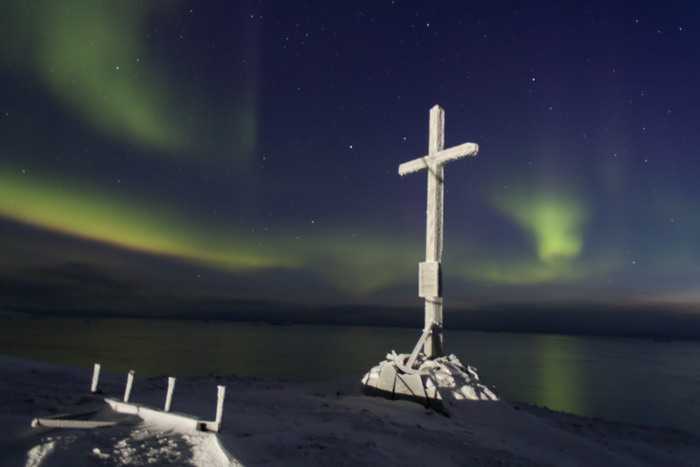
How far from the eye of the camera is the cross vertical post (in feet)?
40.3

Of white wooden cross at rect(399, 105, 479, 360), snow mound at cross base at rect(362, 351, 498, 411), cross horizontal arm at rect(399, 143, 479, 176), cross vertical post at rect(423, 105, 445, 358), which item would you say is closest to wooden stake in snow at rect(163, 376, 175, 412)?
snow mound at cross base at rect(362, 351, 498, 411)

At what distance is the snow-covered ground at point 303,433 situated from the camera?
5.04 metres

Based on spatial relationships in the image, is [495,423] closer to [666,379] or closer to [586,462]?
[586,462]

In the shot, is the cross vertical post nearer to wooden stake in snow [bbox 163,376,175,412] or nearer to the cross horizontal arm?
the cross horizontal arm

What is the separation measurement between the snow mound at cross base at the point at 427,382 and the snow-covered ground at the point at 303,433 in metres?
0.32

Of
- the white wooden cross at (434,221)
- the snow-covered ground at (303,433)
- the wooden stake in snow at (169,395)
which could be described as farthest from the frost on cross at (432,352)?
the wooden stake in snow at (169,395)

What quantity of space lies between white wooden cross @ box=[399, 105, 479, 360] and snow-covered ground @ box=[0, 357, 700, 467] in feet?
8.12

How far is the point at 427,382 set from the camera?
10000mm

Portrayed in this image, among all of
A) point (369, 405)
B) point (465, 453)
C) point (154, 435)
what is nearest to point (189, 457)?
point (154, 435)

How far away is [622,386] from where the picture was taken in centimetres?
5216

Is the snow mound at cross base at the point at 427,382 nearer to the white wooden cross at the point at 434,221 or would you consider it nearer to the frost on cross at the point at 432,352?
the frost on cross at the point at 432,352

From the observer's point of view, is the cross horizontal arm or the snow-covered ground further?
the cross horizontal arm

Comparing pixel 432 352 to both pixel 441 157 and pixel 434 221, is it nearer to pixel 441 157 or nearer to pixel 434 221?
pixel 434 221

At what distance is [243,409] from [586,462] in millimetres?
6212
